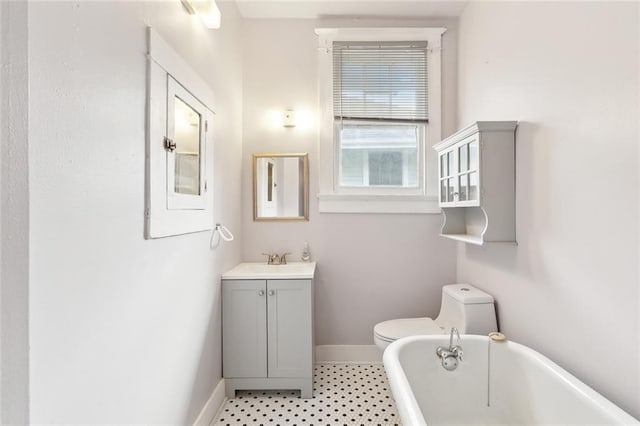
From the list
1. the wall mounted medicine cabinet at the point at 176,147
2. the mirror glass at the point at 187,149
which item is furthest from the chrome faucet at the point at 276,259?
the mirror glass at the point at 187,149

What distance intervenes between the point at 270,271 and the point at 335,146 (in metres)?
1.11

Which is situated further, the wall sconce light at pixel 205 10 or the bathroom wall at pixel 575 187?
the wall sconce light at pixel 205 10

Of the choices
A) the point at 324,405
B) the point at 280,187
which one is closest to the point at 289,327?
the point at 324,405

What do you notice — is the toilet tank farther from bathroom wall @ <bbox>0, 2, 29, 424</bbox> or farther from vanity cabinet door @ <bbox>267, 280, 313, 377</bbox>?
bathroom wall @ <bbox>0, 2, 29, 424</bbox>

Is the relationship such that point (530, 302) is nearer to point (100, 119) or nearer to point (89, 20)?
point (100, 119)

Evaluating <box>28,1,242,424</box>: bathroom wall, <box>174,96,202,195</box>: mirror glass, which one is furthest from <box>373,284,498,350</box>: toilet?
<box>174,96,202,195</box>: mirror glass

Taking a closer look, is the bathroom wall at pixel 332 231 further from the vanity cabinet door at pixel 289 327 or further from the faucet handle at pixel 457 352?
the faucet handle at pixel 457 352

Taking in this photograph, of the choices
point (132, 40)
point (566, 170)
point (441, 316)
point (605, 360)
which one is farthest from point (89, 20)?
point (441, 316)

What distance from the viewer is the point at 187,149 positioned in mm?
1371

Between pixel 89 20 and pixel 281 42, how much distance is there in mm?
1788

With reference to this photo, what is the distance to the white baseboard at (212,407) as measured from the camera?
1529 millimetres

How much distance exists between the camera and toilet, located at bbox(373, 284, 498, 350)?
1.75 meters

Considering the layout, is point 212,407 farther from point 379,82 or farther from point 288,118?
point 379,82

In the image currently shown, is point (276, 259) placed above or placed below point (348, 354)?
above
